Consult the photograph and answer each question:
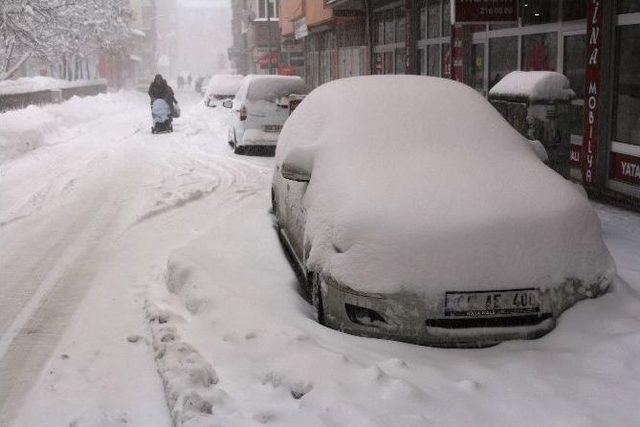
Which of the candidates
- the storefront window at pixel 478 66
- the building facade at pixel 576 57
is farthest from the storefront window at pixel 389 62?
the storefront window at pixel 478 66

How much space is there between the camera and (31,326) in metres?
6.09

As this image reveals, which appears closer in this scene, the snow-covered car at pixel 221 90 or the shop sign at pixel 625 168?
the shop sign at pixel 625 168

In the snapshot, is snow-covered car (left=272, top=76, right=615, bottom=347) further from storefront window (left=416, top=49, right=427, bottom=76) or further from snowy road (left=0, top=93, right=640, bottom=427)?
storefront window (left=416, top=49, right=427, bottom=76)

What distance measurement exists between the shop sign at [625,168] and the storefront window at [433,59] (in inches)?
372

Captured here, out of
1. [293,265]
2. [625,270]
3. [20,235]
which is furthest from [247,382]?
[20,235]

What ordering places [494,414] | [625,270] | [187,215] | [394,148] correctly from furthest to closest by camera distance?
[187,215] < [625,270] < [394,148] < [494,414]

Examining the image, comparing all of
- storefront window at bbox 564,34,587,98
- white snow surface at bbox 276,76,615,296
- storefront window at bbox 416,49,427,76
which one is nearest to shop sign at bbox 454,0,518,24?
storefront window at bbox 564,34,587,98

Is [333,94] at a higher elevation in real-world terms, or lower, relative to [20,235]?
higher

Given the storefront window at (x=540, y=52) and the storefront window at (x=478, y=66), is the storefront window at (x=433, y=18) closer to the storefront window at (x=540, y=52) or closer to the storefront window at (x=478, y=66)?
the storefront window at (x=478, y=66)

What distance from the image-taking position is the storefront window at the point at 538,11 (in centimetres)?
1302

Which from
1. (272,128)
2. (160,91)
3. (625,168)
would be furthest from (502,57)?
(160,91)

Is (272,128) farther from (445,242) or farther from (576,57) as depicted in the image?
(445,242)

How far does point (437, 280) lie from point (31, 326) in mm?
3234

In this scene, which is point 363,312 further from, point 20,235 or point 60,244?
point 20,235
